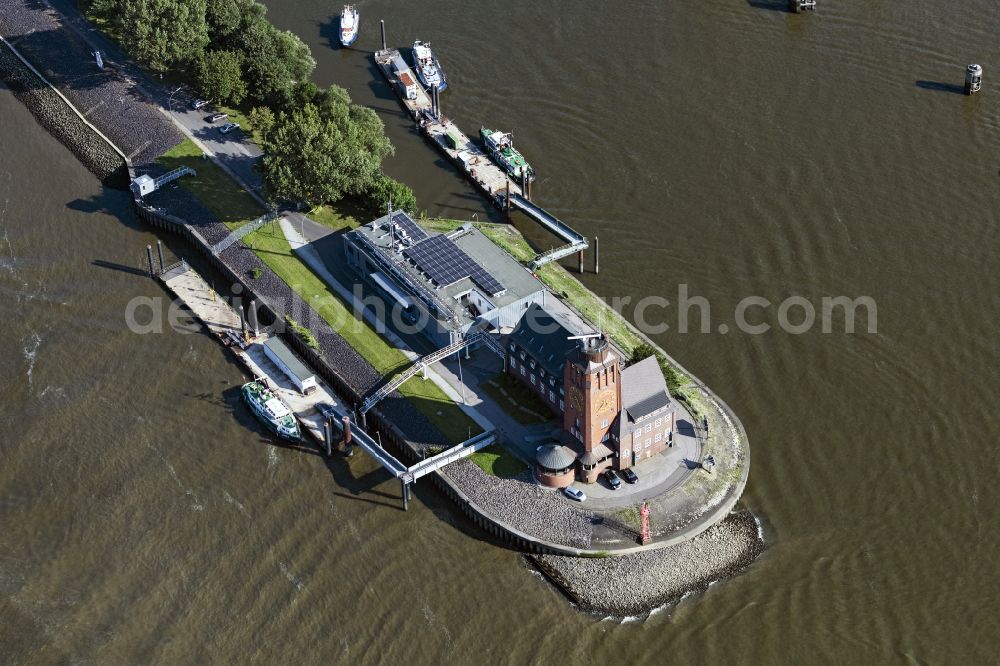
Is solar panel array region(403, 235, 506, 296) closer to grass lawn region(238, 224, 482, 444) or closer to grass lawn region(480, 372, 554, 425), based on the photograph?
grass lawn region(238, 224, 482, 444)

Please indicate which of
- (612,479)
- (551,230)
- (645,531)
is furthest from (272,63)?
(645,531)

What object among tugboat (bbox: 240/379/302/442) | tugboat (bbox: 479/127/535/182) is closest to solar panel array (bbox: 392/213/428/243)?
tugboat (bbox: 479/127/535/182)

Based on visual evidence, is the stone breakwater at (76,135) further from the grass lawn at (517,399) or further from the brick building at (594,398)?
the brick building at (594,398)

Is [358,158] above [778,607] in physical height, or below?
above

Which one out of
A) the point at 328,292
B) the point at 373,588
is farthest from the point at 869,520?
the point at 328,292

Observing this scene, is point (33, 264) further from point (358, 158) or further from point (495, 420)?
point (495, 420)

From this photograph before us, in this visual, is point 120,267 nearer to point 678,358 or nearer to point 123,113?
point 123,113

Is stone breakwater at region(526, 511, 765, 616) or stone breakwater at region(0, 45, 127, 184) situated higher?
stone breakwater at region(0, 45, 127, 184)

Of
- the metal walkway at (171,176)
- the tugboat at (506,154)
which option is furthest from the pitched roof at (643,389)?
the metal walkway at (171,176)
